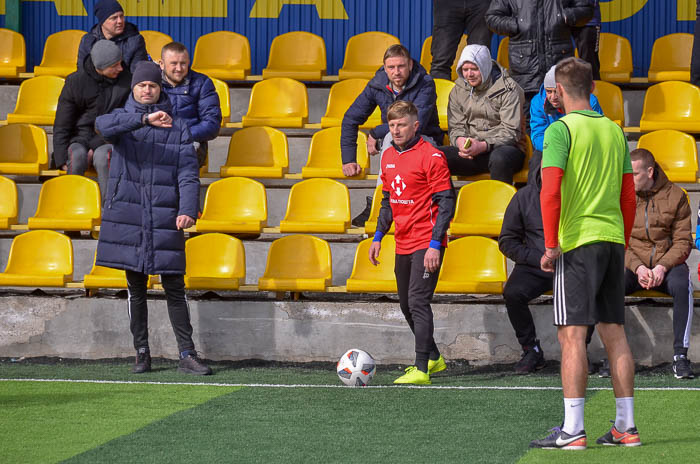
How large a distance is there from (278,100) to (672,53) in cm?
419

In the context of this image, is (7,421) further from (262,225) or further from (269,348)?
(262,225)

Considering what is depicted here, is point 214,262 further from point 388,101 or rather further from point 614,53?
point 614,53

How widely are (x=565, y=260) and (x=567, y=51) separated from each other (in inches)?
204

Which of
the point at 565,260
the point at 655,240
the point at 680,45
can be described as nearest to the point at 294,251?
the point at 655,240

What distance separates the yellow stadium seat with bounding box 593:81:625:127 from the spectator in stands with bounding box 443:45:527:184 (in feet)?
4.76

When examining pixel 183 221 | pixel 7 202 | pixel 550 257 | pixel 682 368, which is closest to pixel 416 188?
pixel 183 221

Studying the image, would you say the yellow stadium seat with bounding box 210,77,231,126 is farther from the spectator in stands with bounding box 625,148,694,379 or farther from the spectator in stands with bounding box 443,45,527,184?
the spectator in stands with bounding box 625,148,694,379

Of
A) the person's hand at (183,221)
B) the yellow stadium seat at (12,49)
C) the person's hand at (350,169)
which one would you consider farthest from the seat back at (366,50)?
the person's hand at (183,221)

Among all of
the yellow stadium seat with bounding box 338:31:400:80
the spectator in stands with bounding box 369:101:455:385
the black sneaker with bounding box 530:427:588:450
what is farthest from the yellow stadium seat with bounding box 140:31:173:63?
the black sneaker with bounding box 530:427:588:450

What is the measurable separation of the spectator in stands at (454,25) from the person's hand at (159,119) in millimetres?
3961

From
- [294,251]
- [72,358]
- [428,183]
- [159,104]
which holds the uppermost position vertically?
[159,104]

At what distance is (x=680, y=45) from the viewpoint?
11516mm

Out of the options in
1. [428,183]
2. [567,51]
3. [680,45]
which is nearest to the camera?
[428,183]

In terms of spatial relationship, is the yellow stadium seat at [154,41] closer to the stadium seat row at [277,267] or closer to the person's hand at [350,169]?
the stadium seat row at [277,267]
